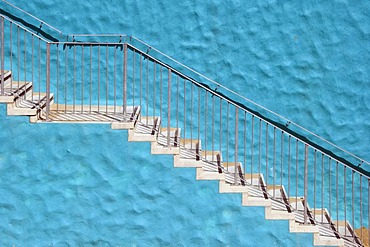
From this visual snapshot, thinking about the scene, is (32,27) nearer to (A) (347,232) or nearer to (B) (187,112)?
(B) (187,112)

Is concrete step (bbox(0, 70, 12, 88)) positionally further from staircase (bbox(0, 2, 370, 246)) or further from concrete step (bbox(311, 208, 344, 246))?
concrete step (bbox(311, 208, 344, 246))

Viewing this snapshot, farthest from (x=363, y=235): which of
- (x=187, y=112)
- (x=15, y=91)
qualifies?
(x=15, y=91)

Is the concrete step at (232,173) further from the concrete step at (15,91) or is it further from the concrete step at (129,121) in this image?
the concrete step at (15,91)

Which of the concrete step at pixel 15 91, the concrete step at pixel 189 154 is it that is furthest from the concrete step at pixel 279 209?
the concrete step at pixel 15 91

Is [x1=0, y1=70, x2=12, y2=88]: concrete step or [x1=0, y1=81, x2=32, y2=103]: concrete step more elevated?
[x1=0, y1=70, x2=12, y2=88]: concrete step

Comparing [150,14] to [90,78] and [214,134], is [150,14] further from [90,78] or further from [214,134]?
[214,134]

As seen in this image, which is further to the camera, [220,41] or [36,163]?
[220,41]

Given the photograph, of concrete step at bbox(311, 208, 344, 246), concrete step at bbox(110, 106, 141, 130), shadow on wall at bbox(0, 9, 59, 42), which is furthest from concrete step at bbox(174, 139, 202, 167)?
shadow on wall at bbox(0, 9, 59, 42)

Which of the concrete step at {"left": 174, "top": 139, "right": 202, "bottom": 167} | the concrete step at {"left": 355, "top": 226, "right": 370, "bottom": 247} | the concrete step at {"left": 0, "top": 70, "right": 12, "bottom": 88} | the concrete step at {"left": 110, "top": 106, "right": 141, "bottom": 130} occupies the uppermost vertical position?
the concrete step at {"left": 0, "top": 70, "right": 12, "bottom": 88}

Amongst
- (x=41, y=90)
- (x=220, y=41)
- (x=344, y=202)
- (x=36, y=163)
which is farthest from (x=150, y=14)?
(x=344, y=202)

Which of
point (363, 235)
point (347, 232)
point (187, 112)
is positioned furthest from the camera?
point (187, 112)

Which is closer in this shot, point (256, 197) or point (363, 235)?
point (256, 197)
